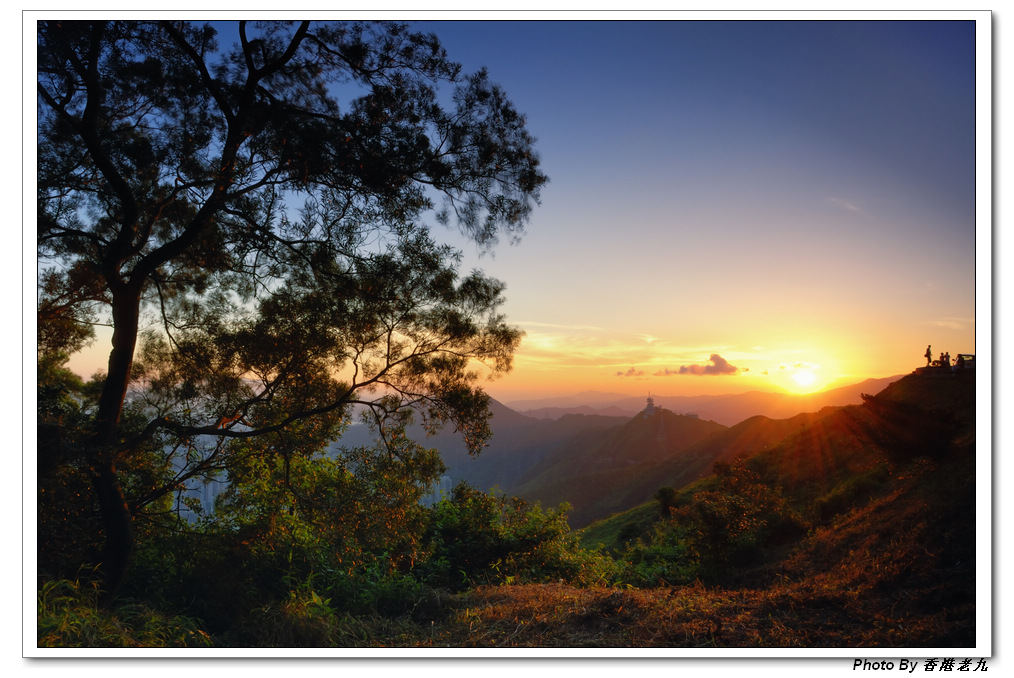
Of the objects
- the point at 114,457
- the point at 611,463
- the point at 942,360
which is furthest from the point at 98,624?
the point at 611,463

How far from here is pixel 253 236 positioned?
4.29m

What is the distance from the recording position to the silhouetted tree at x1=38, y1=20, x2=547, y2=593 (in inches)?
157

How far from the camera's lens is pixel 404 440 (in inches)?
180

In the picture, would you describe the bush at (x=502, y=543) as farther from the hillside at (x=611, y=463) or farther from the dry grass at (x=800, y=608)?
the hillside at (x=611, y=463)

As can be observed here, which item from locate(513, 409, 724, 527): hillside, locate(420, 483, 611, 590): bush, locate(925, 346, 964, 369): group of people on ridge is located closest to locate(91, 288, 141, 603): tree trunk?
locate(420, 483, 611, 590): bush

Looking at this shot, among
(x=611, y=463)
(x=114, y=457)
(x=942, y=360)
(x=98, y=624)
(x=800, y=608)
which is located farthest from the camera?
(x=611, y=463)

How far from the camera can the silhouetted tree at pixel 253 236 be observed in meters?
3.99

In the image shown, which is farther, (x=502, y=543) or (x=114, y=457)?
(x=502, y=543)

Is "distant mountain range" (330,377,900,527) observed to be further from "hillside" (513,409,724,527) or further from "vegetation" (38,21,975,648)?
"vegetation" (38,21,975,648)

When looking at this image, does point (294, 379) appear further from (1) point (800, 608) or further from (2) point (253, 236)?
(1) point (800, 608)

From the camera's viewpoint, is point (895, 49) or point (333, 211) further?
point (333, 211)
